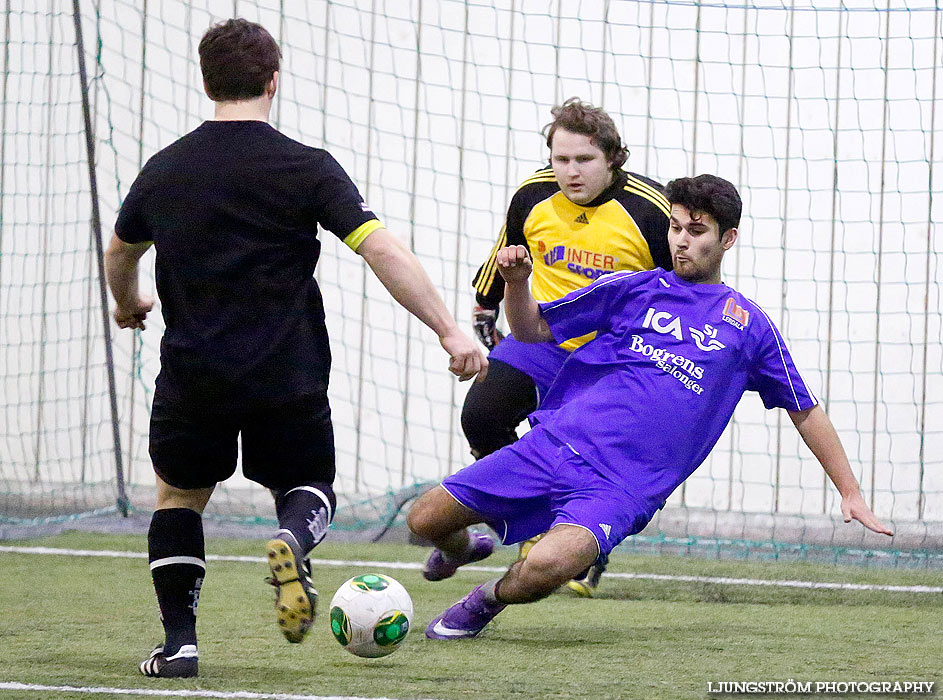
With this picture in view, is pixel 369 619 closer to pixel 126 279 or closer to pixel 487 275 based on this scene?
pixel 126 279

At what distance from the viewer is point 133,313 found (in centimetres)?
344

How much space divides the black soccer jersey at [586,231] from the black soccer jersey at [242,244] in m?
1.62

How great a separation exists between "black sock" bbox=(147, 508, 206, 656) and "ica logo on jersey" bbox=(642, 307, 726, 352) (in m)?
1.39

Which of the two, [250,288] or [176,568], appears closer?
[250,288]

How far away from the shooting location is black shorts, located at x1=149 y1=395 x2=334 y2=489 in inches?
124

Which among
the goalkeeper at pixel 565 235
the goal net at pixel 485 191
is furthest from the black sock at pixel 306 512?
the goal net at pixel 485 191

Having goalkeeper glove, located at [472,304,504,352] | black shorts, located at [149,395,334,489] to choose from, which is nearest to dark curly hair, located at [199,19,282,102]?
black shorts, located at [149,395,334,489]

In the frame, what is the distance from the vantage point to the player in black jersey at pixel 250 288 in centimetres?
306

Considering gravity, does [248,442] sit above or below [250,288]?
below

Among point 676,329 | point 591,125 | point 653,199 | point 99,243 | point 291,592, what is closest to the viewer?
point 291,592

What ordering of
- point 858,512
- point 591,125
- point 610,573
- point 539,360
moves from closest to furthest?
point 858,512 < point 591,125 < point 539,360 < point 610,573

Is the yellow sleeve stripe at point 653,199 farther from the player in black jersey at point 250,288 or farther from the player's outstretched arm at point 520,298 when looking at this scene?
the player in black jersey at point 250,288

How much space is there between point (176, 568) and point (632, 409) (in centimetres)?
130

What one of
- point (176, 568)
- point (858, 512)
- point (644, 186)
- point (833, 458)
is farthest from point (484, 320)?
point (176, 568)
